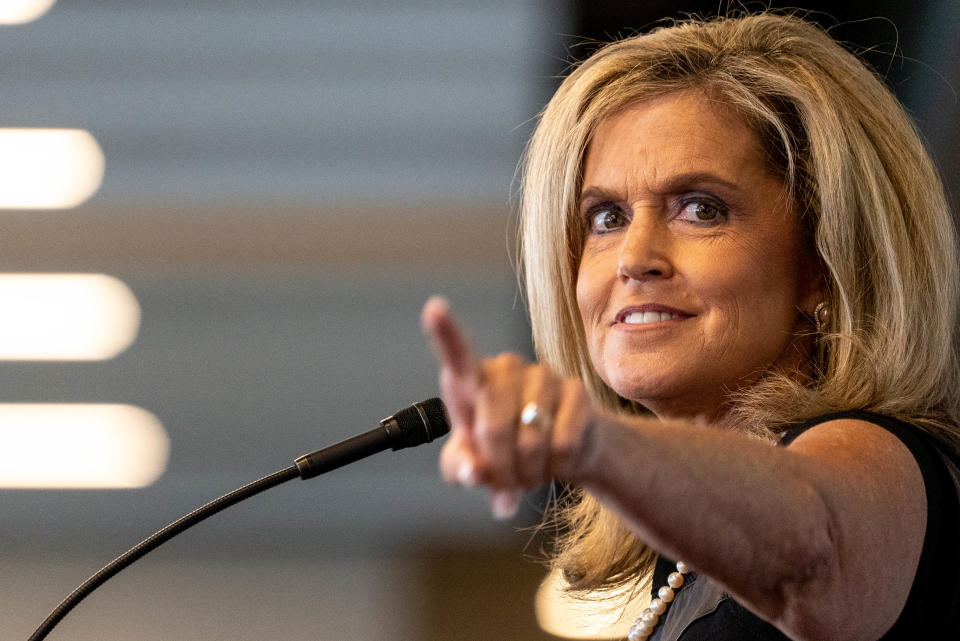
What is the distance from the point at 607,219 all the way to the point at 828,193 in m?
0.32

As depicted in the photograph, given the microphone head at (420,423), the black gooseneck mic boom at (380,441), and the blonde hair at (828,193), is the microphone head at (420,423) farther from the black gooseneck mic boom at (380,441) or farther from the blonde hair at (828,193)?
the blonde hair at (828,193)

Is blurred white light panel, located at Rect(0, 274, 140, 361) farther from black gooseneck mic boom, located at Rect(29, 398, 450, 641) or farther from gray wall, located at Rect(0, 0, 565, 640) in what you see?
black gooseneck mic boom, located at Rect(29, 398, 450, 641)

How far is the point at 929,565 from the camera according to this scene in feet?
3.79

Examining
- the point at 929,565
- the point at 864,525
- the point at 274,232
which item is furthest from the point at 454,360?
the point at 274,232

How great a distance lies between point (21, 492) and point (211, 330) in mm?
1064

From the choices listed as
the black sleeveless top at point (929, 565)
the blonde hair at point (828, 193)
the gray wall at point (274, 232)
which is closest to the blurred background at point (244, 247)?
the gray wall at point (274, 232)

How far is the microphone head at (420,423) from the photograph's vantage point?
1422 millimetres

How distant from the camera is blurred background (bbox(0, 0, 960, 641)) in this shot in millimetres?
4555

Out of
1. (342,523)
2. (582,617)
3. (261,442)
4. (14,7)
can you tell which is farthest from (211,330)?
(582,617)

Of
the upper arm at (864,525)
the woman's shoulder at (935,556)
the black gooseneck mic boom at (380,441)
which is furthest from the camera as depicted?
the black gooseneck mic boom at (380,441)

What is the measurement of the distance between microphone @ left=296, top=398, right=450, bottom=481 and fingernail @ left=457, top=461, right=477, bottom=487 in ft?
2.12

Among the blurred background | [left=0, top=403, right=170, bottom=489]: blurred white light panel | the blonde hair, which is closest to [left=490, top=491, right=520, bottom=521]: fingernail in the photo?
the blonde hair

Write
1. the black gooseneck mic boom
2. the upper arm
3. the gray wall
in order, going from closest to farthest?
the upper arm < the black gooseneck mic boom < the gray wall

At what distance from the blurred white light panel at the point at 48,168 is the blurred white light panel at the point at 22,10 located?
436 millimetres
